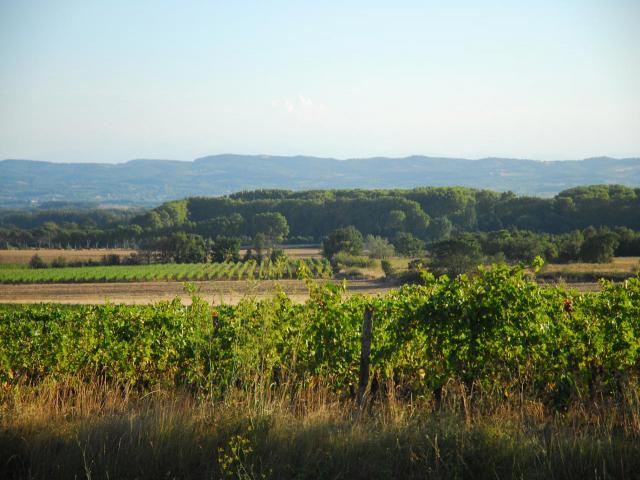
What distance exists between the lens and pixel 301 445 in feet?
16.8

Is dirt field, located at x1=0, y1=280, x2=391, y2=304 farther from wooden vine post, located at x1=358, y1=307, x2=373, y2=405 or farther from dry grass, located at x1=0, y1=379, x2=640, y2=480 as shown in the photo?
dry grass, located at x1=0, y1=379, x2=640, y2=480

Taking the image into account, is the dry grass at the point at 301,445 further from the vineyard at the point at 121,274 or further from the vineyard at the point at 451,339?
the vineyard at the point at 121,274

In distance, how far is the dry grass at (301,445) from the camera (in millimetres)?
4863

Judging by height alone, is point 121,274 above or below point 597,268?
below

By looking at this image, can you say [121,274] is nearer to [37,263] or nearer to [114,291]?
[114,291]

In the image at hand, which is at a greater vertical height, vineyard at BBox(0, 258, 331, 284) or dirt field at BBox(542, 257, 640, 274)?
dirt field at BBox(542, 257, 640, 274)

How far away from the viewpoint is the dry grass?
4.86m

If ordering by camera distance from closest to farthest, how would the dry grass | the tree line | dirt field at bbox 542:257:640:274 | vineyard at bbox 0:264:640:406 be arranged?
the dry grass, vineyard at bbox 0:264:640:406, dirt field at bbox 542:257:640:274, the tree line

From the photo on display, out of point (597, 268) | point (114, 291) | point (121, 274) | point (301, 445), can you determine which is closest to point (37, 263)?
point (121, 274)

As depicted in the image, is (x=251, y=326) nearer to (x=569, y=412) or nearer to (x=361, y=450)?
(x=361, y=450)

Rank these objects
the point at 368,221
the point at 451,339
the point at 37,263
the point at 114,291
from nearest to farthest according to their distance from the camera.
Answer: the point at 451,339
the point at 114,291
the point at 37,263
the point at 368,221

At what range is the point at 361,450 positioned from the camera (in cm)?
503

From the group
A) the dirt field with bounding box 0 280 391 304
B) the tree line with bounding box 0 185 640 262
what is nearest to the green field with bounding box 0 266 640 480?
the dirt field with bounding box 0 280 391 304

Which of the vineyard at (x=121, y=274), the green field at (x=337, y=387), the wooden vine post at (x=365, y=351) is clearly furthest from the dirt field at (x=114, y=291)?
the wooden vine post at (x=365, y=351)
